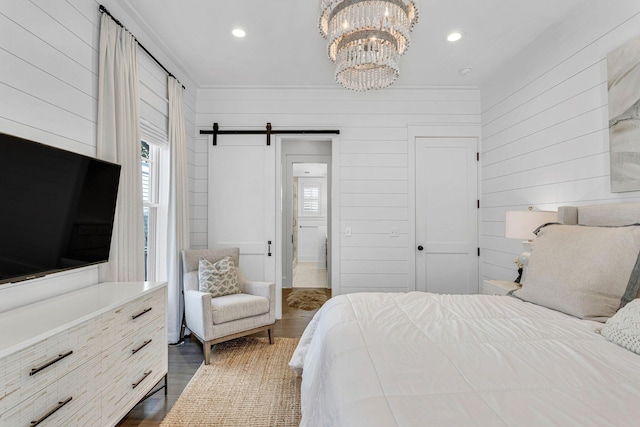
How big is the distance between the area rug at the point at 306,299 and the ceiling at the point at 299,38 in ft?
9.67

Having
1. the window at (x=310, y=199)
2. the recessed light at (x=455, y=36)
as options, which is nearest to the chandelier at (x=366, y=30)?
the recessed light at (x=455, y=36)

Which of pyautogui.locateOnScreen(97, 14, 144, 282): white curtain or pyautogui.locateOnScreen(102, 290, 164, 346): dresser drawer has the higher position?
pyautogui.locateOnScreen(97, 14, 144, 282): white curtain

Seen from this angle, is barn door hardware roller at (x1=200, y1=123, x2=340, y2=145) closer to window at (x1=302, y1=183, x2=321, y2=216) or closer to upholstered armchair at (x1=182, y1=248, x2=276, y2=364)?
upholstered armchair at (x1=182, y1=248, x2=276, y2=364)

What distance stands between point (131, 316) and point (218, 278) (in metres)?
1.22

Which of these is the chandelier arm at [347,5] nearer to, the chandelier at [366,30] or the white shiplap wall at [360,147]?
the chandelier at [366,30]

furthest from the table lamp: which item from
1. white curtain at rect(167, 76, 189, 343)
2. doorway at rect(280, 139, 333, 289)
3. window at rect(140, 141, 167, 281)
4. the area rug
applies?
doorway at rect(280, 139, 333, 289)

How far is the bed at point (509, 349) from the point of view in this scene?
822 millimetres

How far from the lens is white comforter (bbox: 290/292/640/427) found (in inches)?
31.4

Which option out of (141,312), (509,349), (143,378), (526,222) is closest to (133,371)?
(143,378)

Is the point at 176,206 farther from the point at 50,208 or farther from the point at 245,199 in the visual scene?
the point at 50,208

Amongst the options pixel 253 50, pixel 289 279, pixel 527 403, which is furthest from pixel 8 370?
pixel 289 279

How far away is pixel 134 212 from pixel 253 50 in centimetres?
186

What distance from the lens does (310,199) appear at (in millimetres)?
7379

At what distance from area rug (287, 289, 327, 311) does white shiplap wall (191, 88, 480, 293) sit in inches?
30.7
